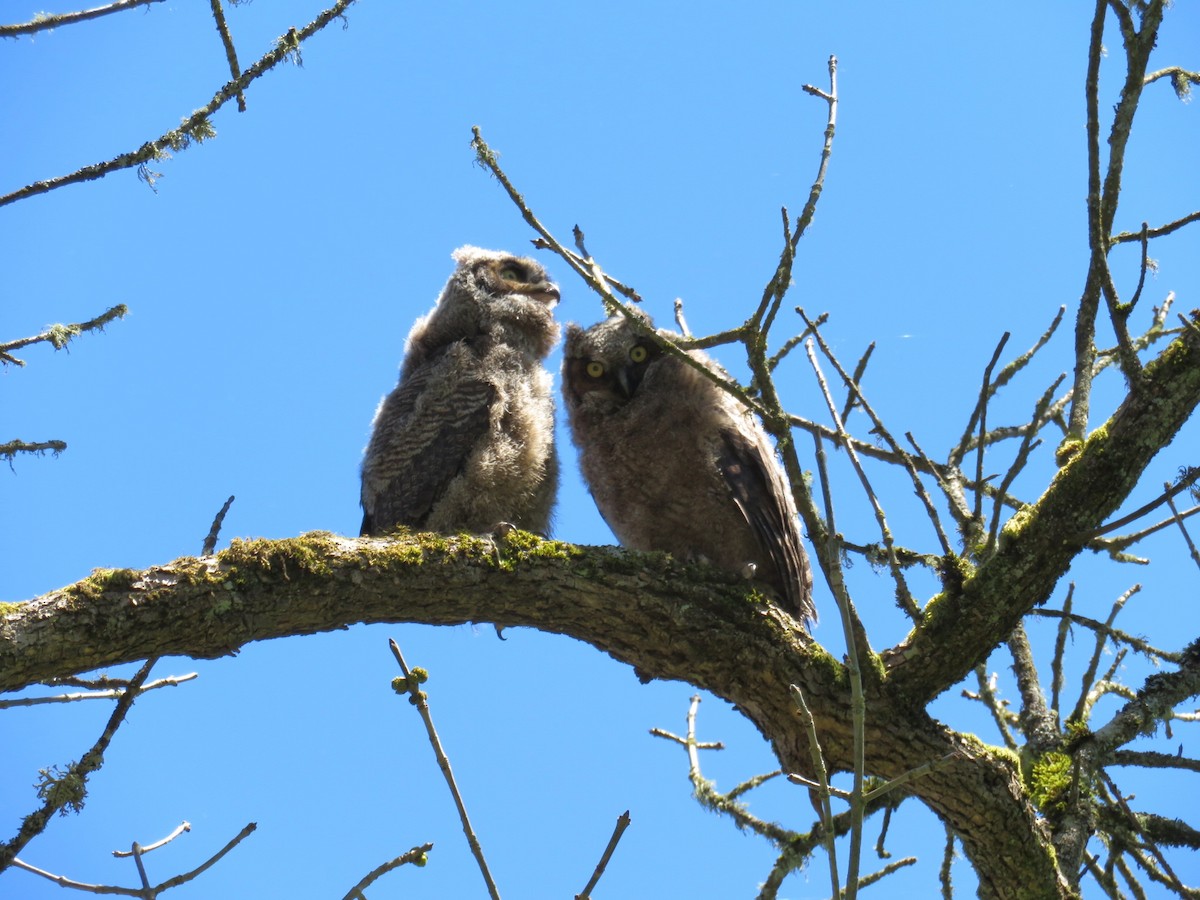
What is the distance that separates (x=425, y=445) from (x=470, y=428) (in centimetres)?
22

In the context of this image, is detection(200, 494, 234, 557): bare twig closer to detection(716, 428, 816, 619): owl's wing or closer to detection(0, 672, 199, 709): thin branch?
detection(0, 672, 199, 709): thin branch

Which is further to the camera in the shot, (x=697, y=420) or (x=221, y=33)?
(x=697, y=420)

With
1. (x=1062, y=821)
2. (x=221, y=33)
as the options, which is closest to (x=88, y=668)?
(x=221, y=33)

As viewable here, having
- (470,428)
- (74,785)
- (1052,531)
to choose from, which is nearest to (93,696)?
(74,785)

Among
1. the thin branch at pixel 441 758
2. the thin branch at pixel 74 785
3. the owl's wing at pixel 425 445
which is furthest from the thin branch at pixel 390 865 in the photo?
the owl's wing at pixel 425 445

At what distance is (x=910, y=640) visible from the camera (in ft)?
12.1

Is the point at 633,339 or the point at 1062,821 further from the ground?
the point at 633,339

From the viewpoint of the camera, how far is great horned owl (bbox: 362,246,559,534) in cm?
475

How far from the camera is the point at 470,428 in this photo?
479 centimetres

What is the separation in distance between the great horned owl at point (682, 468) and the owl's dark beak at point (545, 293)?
0.64 metres

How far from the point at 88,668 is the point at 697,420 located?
2665 mm

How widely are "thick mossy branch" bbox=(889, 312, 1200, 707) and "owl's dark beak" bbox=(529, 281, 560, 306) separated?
2.88m

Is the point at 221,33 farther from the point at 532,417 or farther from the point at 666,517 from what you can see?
the point at 666,517

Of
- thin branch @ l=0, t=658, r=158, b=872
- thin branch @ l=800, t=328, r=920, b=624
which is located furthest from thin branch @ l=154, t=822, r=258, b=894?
thin branch @ l=800, t=328, r=920, b=624
